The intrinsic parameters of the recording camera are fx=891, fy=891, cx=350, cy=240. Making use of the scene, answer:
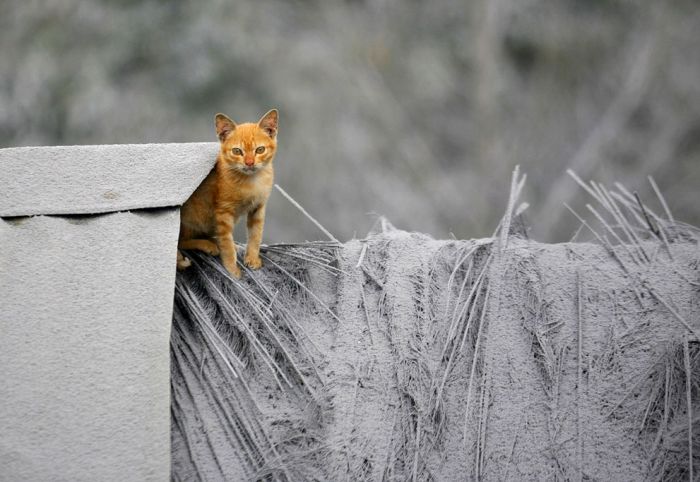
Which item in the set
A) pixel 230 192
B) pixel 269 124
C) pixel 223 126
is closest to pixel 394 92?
pixel 269 124

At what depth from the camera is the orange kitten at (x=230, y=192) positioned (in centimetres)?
578

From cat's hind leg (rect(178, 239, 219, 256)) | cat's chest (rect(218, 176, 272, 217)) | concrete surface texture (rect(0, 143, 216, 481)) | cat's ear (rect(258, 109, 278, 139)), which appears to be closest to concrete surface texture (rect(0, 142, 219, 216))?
concrete surface texture (rect(0, 143, 216, 481))

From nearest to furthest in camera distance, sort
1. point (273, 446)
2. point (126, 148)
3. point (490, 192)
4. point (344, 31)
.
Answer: point (273, 446) < point (126, 148) < point (490, 192) < point (344, 31)

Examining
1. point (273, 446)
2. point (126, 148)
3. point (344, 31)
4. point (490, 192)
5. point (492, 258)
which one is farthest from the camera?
point (344, 31)

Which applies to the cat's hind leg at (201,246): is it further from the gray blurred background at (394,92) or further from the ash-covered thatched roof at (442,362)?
the gray blurred background at (394,92)

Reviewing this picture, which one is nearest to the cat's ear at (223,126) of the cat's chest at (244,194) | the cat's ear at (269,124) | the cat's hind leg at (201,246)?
the cat's ear at (269,124)

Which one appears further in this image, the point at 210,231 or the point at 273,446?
the point at 210,231

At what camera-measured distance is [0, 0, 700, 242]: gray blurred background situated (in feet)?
66.1

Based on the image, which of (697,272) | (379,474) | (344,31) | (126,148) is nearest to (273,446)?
(379,474)

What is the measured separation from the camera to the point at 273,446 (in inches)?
198

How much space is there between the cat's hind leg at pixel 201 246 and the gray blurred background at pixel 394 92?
537 inches

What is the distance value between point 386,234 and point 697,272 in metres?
2.07

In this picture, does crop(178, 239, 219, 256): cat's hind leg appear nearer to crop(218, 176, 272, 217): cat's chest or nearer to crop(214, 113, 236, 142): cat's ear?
crop(218, 176, 272, 217): cat's chest

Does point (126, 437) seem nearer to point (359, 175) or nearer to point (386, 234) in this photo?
point (386, 234)
